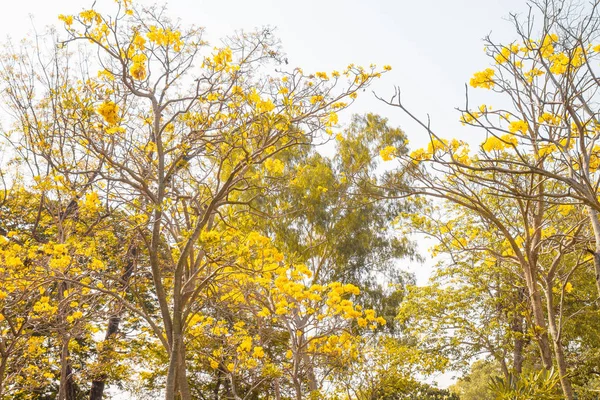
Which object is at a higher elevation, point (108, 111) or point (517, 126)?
point (108, 111)

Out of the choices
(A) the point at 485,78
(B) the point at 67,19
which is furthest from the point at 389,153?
(B) the point at 67,19

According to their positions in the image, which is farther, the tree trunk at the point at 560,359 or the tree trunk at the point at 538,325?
the tree trunk at the point at 538,325

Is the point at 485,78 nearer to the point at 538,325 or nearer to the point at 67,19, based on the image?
the point at 538,325

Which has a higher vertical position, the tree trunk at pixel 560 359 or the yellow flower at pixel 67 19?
the yellow flower at pixel 67 19

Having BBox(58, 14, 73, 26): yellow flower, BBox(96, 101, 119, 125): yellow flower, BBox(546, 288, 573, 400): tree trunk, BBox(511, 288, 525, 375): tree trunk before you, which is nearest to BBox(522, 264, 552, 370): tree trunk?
BBox(546, 288, 573, 400): tree trunk

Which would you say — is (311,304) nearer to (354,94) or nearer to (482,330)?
(354,94)

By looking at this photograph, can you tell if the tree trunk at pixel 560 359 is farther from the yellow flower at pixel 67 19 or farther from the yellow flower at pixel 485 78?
the yellow flower at pixel 67 19

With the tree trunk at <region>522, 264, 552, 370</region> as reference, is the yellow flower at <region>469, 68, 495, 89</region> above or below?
above

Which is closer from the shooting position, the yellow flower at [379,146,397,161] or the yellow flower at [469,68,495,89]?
the yellow flower at [469,68,495,89]

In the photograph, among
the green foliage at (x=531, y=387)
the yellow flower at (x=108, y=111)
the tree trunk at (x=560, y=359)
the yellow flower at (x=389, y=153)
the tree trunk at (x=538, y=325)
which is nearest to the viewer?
the yellow flower at (x=108, y=111)

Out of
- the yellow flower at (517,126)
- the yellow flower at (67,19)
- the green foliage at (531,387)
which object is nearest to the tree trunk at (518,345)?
the green foliage at (531,387)

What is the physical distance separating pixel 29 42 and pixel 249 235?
5093 millimetres

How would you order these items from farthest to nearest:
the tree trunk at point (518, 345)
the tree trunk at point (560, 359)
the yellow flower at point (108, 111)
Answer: the tree trunk at point (518, 345), the tree trunk at point (560, 359), the yellow flower at point (108, 111)

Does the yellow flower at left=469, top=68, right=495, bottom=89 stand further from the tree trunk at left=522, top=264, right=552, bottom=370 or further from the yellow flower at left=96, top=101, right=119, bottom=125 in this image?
the yellow flower at left=96, top=101, right=119, bottom=125
